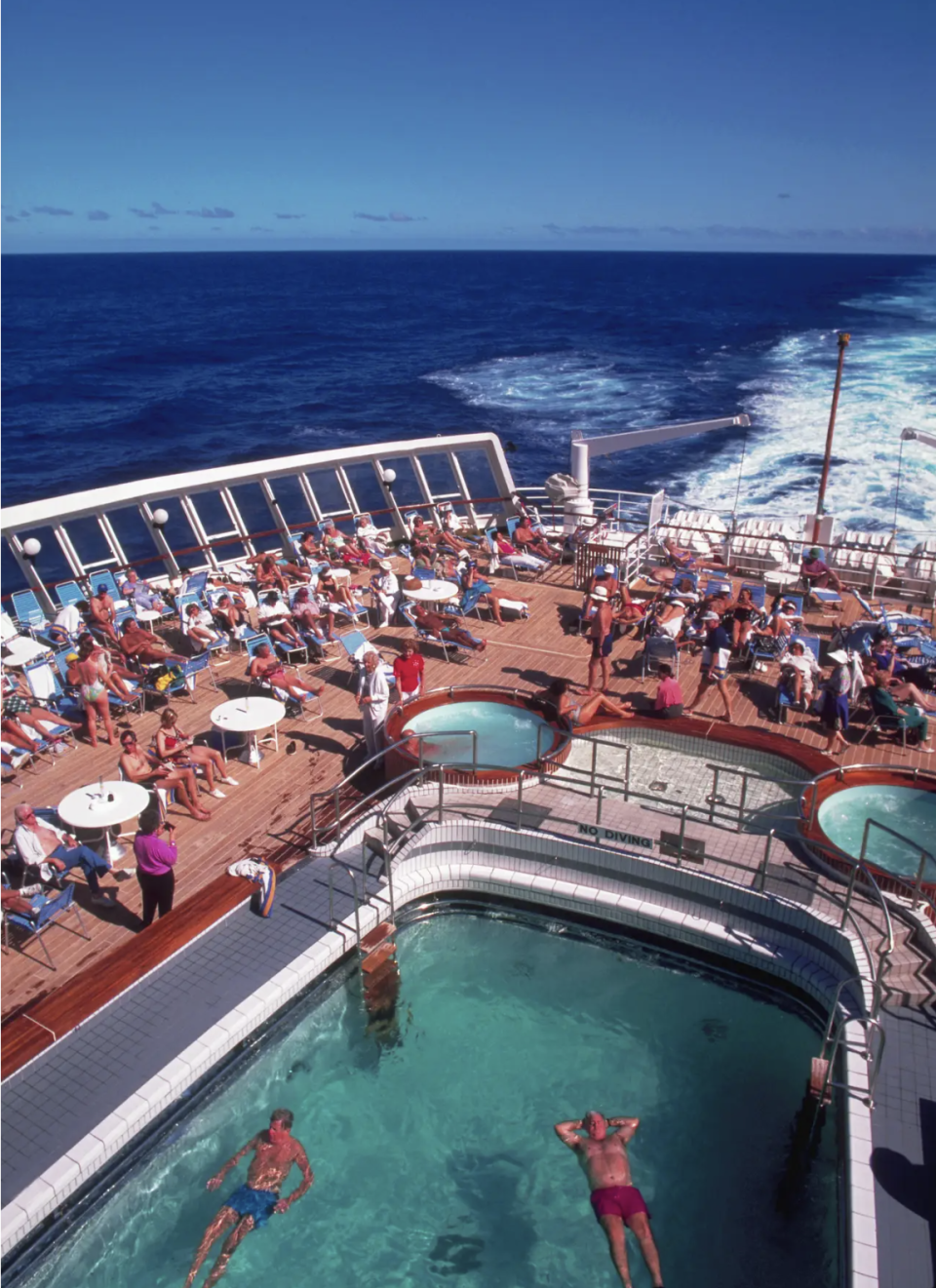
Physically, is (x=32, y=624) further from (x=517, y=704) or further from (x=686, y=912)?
(x=686, y=912)

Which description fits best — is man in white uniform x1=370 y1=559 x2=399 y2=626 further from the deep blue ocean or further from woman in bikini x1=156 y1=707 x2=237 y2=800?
the deep blue ocean

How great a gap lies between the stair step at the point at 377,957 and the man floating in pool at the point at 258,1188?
4.77 ft

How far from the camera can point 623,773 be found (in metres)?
11.3

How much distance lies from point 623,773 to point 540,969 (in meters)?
2.99

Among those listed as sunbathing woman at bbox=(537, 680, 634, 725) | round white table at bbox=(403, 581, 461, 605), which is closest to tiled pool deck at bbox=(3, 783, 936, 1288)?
sunbathing woman at bbox=(537, 680, 634, 725)

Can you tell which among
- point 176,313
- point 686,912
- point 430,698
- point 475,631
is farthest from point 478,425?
point 176,313

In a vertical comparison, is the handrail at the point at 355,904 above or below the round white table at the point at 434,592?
below

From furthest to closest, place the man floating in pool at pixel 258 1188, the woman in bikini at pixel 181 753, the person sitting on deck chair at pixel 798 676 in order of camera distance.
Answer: the person sitting on deck chair at pixel 798 676 < the woman in bikini at pixel 181 753 < the man floating in pool at pixel 258 1188

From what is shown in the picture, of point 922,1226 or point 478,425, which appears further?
point 478,425

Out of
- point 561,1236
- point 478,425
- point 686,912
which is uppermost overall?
point 686,912

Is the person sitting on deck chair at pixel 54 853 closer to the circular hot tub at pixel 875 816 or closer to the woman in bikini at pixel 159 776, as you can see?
the woman in bikini at pixel 159 776

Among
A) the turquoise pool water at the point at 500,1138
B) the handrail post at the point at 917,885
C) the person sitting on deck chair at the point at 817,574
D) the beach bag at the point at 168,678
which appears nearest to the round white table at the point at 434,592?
the beach bag at the point at 168,678

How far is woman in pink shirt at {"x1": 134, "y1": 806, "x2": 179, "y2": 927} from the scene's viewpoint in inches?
333

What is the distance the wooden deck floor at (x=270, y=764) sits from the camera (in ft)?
28.2
